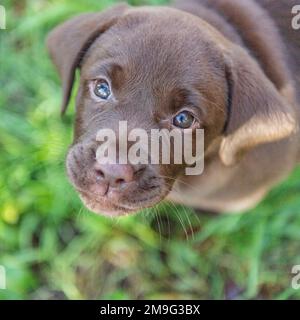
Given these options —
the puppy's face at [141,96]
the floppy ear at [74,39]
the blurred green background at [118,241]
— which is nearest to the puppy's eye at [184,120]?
the puppy's face at [141,96]

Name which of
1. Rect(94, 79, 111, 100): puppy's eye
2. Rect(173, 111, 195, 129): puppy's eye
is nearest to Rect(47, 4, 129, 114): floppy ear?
Rect(94, 79, 111, 100): puppy's eye

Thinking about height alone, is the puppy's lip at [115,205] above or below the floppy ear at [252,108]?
below

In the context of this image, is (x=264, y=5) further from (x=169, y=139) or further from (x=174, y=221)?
(x=174, y=221)

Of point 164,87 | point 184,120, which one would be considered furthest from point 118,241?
point 164,87

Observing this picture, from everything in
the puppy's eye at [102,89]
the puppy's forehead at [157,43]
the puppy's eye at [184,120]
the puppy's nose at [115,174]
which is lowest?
the puppy's nose at [115,174]

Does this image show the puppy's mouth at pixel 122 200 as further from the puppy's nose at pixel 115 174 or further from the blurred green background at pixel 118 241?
the blurred green background at pixel 118 241

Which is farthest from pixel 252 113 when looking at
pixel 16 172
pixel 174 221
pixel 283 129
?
pixel 16 172

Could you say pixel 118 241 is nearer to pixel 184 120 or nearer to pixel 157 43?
pixel 184 120
